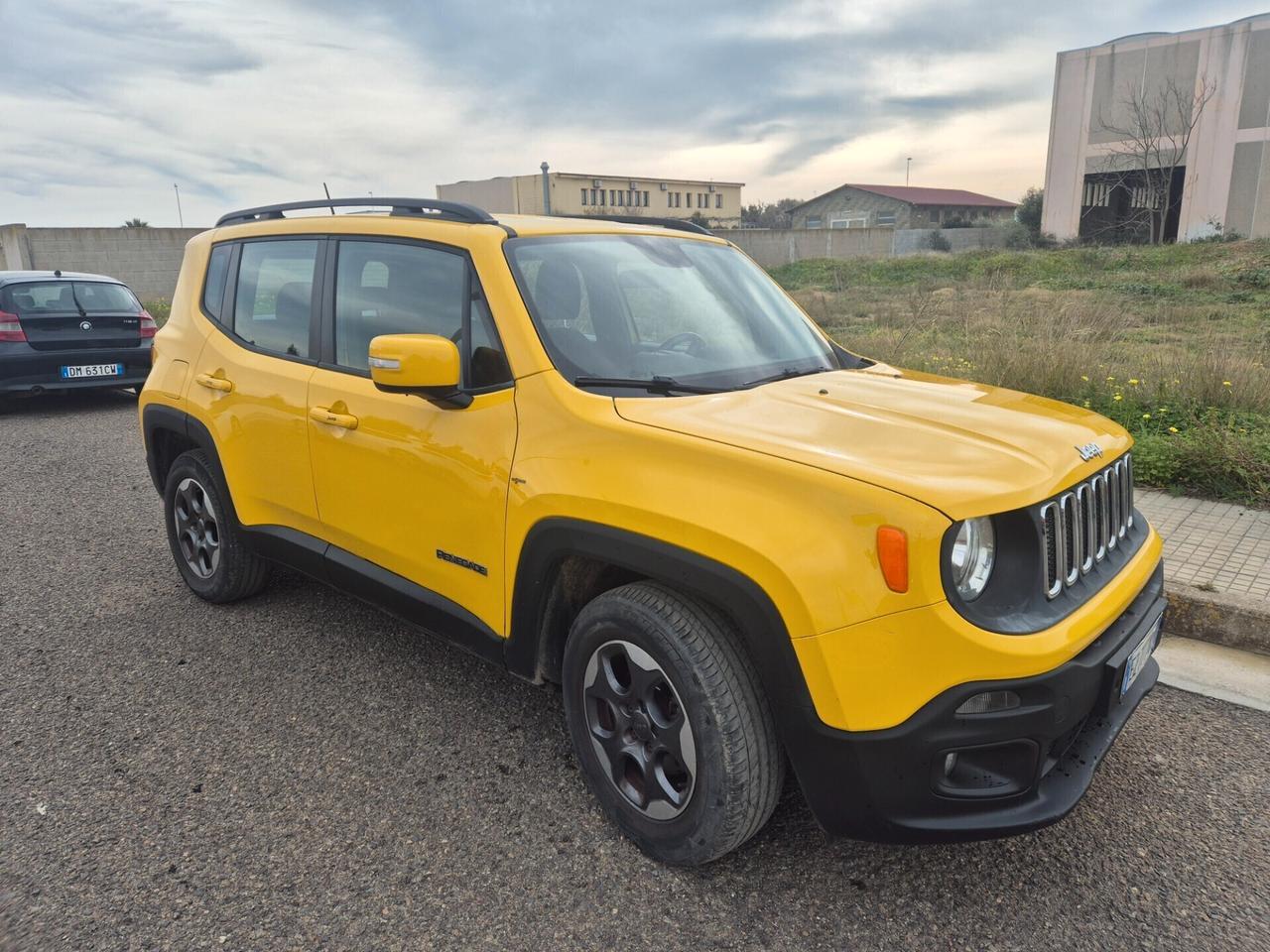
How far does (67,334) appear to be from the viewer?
975 cm

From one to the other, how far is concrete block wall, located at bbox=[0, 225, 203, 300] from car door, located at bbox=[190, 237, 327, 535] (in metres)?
24.6

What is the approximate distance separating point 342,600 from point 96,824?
5.89 feet

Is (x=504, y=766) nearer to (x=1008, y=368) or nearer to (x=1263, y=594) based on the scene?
(x=1263, y=594)

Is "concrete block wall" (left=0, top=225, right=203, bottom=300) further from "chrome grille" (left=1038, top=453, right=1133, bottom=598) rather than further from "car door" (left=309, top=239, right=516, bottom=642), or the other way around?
"chrome grille" (left=1038, top=453, right=1133, bottom=598)

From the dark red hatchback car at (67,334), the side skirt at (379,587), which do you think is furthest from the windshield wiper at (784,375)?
the dark red hatchback car at (67,334)

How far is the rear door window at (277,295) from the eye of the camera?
3.57 metres

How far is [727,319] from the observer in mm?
3236

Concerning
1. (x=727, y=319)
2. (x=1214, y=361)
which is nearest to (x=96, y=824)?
(x=727, y=319)

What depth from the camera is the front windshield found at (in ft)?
9.25

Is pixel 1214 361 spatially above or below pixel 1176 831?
above

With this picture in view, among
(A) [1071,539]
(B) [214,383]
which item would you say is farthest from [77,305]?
(A) [1071,539]

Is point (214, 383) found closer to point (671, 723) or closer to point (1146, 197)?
point (671, 723)

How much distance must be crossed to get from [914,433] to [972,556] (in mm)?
432

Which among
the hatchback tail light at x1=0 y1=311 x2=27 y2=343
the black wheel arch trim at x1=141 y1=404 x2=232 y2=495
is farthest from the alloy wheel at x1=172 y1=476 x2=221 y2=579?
the hatchback tail light at x1=0 y1=311 x2=27 y2=343
